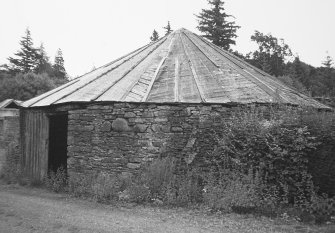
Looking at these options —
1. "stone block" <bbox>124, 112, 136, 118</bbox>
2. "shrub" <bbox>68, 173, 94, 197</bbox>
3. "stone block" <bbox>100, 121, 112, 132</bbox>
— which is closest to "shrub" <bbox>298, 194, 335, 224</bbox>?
"stone block" <bbox>124, 112, 136, 118</bbox>

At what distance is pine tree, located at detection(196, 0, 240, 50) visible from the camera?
28.8m

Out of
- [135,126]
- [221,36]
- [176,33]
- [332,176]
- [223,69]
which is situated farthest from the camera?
[221,36]

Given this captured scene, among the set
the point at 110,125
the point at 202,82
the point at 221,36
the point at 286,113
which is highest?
the point at 221,36

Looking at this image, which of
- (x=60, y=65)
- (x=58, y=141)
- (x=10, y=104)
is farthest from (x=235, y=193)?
(x=60, y=65)

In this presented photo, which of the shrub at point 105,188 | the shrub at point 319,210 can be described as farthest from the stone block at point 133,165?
the shrub at point 319,210

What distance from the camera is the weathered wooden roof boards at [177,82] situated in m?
8.41

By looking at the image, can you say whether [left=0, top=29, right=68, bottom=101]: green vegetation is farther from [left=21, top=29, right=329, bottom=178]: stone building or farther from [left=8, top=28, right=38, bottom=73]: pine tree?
[left=21, top=29, right=329, bottom=178]: stone building

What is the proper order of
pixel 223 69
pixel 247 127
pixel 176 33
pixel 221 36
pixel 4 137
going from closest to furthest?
pixel 247 127, pixel 223 69, pixel 4 137, pixel 176 33, pixel 221 36

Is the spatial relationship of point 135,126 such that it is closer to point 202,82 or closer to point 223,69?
point 202,82

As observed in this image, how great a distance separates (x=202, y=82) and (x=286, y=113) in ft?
9.43

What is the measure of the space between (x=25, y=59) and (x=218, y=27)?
28.9 m

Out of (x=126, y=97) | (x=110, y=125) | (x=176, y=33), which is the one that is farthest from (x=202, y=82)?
(x=176, y=33)

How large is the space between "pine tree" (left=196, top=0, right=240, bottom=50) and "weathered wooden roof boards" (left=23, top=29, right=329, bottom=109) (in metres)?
17.4

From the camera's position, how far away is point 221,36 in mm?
29000
